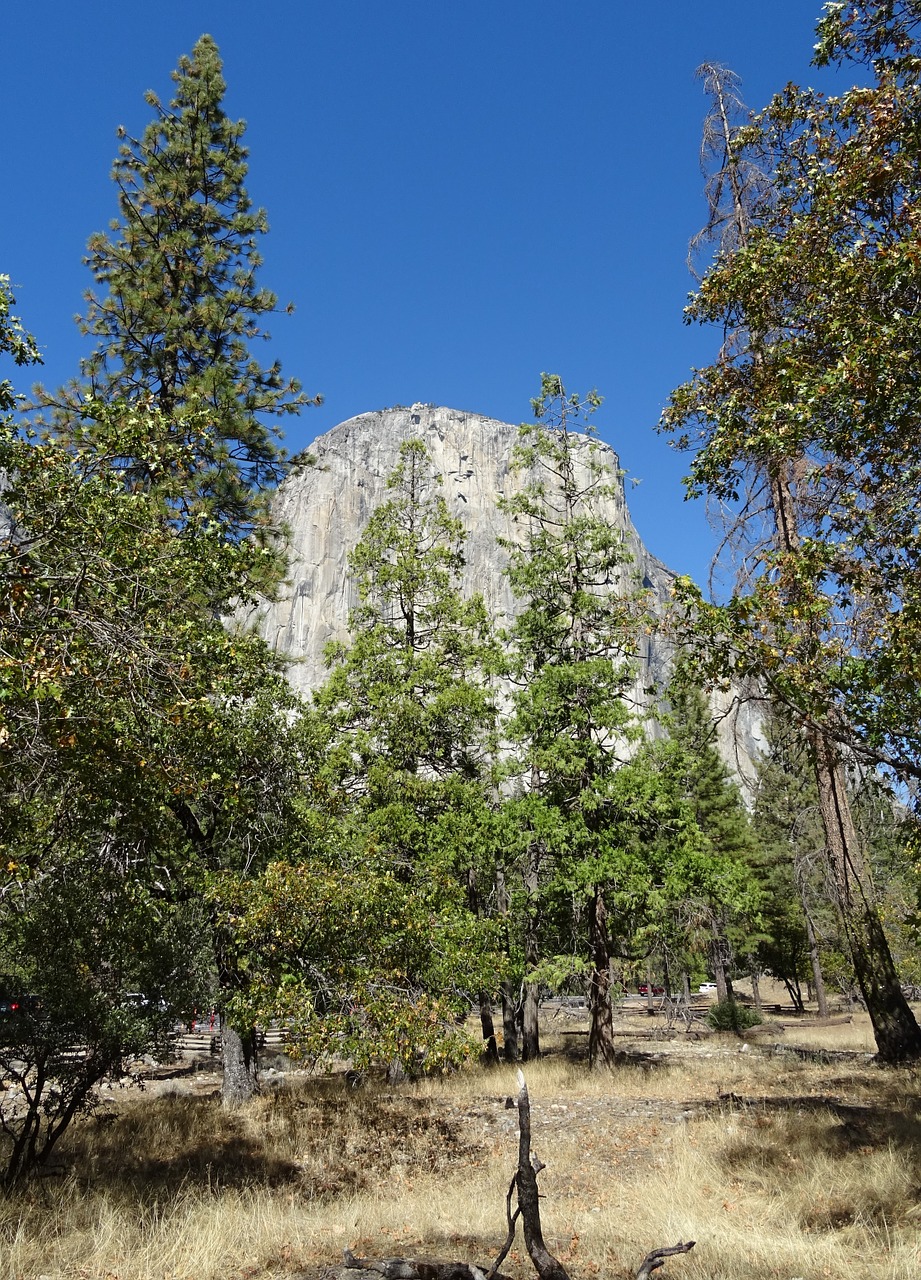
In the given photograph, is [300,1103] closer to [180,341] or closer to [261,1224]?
[261,1224]

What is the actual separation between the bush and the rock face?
74318 mm

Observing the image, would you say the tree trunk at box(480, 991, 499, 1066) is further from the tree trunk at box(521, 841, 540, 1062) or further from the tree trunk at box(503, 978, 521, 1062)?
the tree trunk at box(521, 841, 540, 1062)

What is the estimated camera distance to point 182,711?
614 centimetres

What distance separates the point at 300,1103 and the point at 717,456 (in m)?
11.8

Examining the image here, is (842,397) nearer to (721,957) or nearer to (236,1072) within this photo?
(236,1072)

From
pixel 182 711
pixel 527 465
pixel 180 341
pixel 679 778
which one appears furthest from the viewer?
pixel 527 465

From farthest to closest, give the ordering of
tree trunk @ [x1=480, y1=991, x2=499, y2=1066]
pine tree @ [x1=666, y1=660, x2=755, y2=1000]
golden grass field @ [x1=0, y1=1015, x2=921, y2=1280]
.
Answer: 1. pine tree @ [x1=666, y1=660, x2=755, y2=1000]
2. tree trunk @ [x1=480, y1=991, x2=499, y2=1066]
3. golden grass field @ [x1=0, y1=1015, x2=921, y2=1280]

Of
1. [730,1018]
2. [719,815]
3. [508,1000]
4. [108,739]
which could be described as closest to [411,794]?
[508,1000]

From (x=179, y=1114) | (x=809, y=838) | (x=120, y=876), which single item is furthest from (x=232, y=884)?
(x=809, y=838)

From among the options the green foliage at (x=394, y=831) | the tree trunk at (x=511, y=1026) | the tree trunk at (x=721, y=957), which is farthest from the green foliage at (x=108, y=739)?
the tree trunk at (x=721, y=957)

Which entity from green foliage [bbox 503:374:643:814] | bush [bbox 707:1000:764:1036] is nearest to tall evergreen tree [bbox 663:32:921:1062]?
green foliage [bbox 503:374:643:814]

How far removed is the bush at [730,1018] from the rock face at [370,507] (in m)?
74.3

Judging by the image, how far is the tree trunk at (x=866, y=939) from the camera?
13.0 metres

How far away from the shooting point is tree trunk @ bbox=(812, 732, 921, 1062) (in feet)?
42.8
